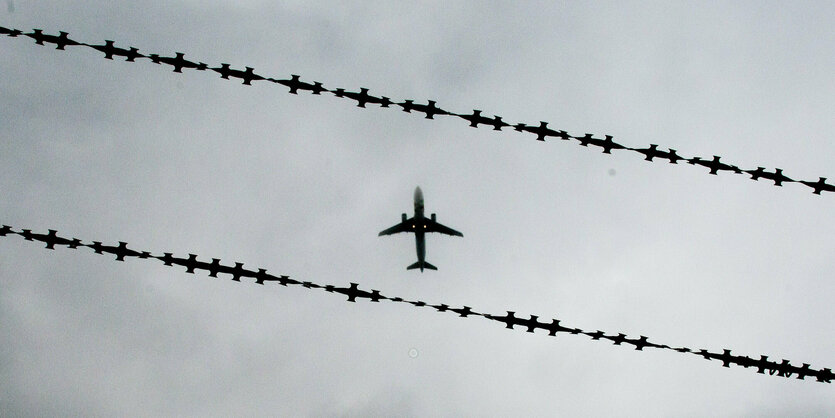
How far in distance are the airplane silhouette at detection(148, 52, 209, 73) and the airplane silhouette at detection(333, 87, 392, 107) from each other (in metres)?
2.41

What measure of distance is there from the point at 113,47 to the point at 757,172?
1197 centimetres

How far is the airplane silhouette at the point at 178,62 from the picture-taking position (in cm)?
1295

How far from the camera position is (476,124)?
13281 mm

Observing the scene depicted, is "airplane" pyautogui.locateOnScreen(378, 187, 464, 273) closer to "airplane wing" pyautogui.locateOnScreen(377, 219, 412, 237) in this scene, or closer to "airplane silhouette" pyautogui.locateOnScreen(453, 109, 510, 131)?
"airplane wing" pyautogui.locateOnScreen(377, 219, 412, 237)

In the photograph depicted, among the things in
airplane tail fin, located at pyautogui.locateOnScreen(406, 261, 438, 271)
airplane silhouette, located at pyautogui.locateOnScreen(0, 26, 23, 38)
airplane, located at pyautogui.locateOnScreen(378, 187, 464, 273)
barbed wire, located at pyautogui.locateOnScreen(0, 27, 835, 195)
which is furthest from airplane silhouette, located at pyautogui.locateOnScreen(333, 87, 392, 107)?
airplane tail fin, located at pyautogui.locateOnScreen(406, 261, 438, 271)

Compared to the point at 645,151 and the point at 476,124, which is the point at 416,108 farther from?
the point at 645,151

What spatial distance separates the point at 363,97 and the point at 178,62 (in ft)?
11.0

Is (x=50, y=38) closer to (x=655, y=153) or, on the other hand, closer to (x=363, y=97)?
(x=363, y=97)

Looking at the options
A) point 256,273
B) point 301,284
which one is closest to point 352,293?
point 301,284

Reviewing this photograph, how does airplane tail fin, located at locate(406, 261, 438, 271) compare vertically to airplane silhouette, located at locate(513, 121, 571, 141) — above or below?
above

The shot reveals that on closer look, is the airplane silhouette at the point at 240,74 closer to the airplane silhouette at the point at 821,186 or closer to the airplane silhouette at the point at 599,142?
the airplane silhouette at the point at 599,142

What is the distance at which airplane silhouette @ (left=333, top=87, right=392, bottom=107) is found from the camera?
13.2 m

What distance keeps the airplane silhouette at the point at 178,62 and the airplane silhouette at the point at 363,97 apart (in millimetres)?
2411

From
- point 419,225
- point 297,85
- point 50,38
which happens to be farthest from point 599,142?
point 419,225
